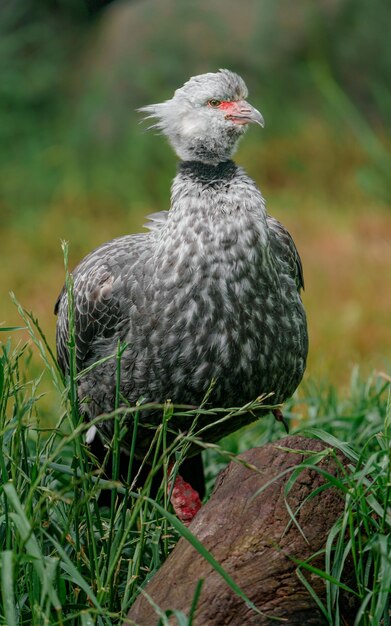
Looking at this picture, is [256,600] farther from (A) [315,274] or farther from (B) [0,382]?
(A) [315,274]

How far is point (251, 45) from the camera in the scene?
716cm

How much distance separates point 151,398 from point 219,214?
0.54 meters

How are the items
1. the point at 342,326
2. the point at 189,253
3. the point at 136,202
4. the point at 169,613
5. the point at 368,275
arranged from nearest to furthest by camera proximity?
the point at 169,613 → the point at 189,253 → the point at 342,326 → the point at 368,275 → the point at 136,202

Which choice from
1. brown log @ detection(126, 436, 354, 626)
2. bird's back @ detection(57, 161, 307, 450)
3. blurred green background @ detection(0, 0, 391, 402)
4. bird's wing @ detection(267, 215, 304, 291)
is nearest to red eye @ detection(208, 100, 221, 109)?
bird's back @ detection(57, 161, 307, 450)

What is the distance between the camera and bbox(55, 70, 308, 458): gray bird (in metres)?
3.00

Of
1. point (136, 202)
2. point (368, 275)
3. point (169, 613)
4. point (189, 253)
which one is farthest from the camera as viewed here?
point (136, 202)

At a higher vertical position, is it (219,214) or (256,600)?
(219,214)


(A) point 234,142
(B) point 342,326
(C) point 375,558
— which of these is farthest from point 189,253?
(B) point 342,326

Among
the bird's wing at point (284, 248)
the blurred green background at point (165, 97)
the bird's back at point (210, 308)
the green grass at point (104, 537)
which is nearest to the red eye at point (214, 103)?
the bird's back at point (210, 308)

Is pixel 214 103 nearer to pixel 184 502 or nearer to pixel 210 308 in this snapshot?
pixel 210 308

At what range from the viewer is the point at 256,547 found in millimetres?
2363

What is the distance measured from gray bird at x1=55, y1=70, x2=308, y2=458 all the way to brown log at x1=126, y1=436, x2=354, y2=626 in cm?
51

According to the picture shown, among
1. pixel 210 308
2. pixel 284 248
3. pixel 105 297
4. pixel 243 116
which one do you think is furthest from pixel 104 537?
pixel 243 116

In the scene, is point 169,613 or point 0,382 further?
→ point 0,382
